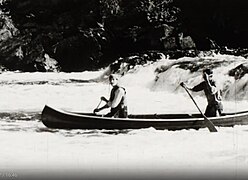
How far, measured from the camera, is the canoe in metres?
3.53

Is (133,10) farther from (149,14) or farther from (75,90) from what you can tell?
(75,90)

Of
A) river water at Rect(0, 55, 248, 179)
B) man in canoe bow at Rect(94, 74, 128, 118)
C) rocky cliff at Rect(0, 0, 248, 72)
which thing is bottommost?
river water at Rect(0, 55, 248, 179)

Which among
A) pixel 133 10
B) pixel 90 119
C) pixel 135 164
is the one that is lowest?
pixel 135 164

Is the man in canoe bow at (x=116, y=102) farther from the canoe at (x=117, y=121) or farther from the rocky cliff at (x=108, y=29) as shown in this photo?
the rocky cliff at (x=108, y=29)

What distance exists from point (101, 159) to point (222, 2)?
4069mm

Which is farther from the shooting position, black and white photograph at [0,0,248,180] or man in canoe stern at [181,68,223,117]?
man in canoe stern at [181,68,223,117]

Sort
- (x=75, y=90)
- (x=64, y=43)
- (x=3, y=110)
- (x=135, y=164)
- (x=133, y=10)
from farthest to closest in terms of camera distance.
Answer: (x=133, y=10) < (x=64, y=43) < (x=75, y=90) < (x=3, y=110) < (x=135, y=164)

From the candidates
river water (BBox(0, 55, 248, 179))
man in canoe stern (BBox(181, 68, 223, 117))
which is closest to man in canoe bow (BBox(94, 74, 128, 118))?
river water (BBox(0, 55, 248, 179))

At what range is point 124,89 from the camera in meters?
3.68

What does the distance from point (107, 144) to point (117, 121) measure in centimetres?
30

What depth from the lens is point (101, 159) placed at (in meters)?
3.15

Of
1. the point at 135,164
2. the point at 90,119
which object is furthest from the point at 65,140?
the point at 135,164

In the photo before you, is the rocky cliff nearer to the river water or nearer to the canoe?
the river water

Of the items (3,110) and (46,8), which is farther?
(46,8)
